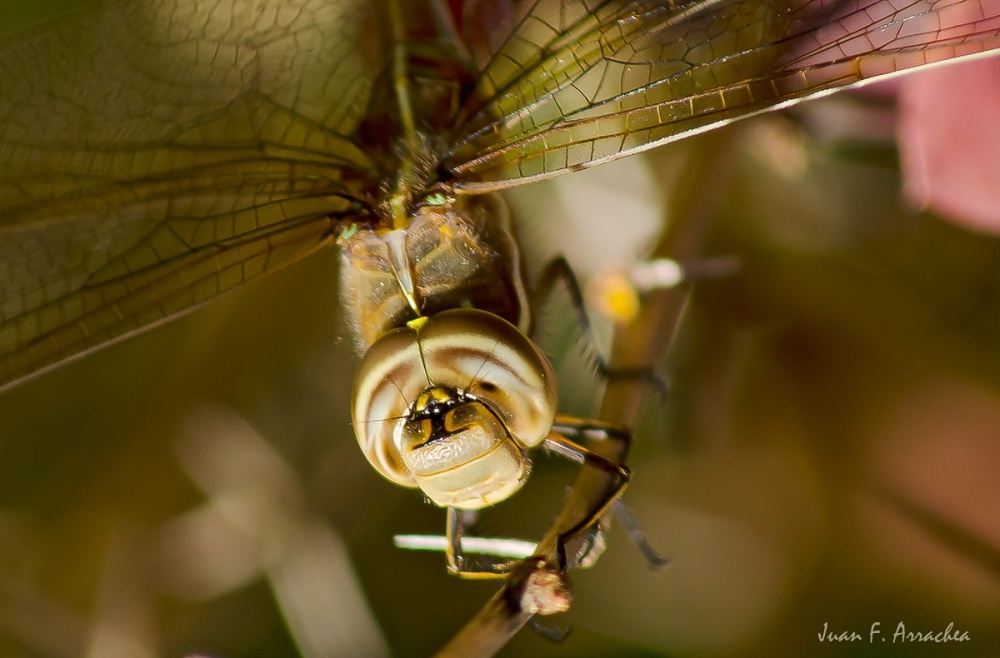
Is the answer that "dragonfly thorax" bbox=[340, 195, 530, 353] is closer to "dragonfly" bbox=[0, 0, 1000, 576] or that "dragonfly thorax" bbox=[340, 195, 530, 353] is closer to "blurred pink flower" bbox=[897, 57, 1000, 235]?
"dragonfly" bbox=[0, 0, 1000, 576]

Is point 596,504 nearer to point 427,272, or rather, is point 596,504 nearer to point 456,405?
point 456,405

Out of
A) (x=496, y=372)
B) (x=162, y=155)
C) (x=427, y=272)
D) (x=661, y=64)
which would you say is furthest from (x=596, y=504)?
(x=162, y=155)

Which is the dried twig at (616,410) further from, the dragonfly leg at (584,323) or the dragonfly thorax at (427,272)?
the dragonfly thorax at (427,272)

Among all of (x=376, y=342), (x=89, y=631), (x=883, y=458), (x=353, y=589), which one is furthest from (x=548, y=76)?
(x=89, y=631)

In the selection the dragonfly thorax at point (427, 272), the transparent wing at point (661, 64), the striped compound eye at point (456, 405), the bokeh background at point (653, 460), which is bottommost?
the bokeh background at point (653, 460)

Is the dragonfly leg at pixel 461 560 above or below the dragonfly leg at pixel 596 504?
below

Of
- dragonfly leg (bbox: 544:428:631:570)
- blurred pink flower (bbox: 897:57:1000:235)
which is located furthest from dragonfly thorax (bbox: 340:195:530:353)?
blurred pink flower (bbox: 897:57:1000:235)

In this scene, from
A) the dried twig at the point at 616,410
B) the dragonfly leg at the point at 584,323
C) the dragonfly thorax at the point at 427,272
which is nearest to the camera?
the dried twig at the point at 616,410

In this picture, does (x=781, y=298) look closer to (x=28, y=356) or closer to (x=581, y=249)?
(x=581, y=249)

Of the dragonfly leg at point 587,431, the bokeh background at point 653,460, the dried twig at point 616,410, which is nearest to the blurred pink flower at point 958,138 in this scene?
the bokeh background at point 653,460
